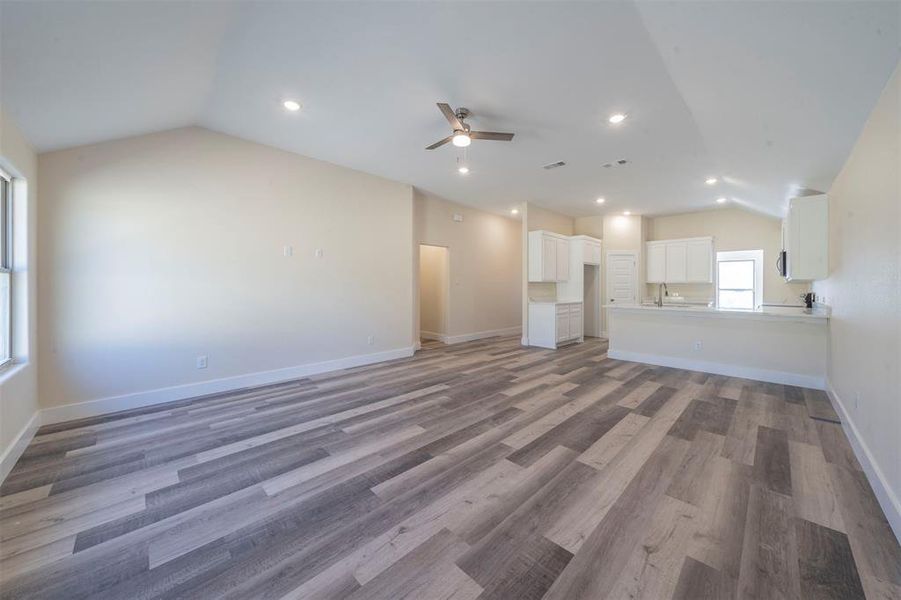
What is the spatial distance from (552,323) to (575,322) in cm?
98

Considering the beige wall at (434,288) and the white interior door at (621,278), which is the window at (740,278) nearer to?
the white interior door at (621,278)

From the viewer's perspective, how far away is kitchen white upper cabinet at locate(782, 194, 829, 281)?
12.1 feet

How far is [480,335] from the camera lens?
789 centimetres

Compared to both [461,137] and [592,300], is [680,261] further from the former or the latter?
[461,137]

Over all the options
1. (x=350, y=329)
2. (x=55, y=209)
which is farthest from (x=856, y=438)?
(x=55, y=209)

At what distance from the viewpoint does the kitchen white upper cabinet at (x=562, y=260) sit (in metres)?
7.41

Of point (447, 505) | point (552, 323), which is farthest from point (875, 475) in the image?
point (552, 323)

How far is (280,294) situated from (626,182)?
5.63 m

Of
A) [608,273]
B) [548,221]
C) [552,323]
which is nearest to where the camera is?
[552,323]

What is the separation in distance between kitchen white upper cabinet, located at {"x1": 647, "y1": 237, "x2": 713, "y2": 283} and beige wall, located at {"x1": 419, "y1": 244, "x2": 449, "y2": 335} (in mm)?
4879

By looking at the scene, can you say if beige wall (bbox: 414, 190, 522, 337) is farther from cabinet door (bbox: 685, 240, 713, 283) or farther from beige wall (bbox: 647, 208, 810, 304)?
cabinet door (bbox: 685, 240, 713, 283)

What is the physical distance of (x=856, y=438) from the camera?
2.53 metres

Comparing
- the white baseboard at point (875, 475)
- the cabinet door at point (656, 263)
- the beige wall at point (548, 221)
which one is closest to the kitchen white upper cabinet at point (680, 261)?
the cabinet door at point (656, 263)

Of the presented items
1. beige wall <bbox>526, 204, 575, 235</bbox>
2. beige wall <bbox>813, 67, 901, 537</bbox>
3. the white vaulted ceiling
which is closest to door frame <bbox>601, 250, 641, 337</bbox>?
beige wall <bbox>526, 204, 575, 235</bbox>
